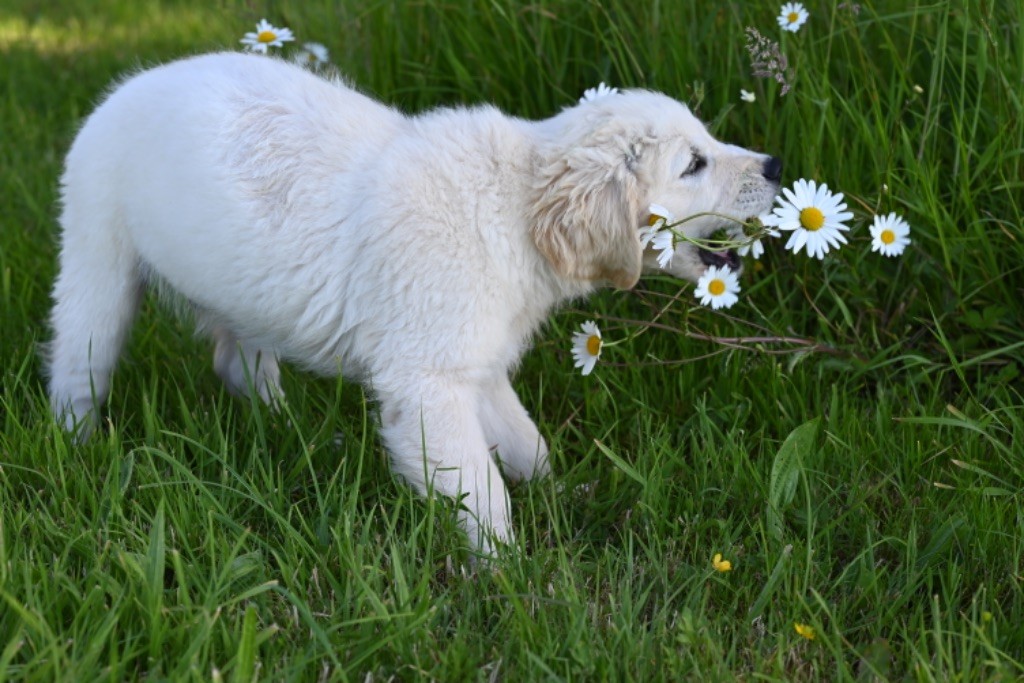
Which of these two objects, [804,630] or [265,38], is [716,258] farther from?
[265,38]

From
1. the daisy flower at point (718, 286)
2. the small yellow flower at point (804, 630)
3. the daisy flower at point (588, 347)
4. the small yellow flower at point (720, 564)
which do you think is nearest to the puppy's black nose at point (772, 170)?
the daisy flower at point (718, 286)

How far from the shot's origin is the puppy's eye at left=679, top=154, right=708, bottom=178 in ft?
9.56

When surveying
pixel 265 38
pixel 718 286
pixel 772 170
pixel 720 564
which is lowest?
pixel 720 564

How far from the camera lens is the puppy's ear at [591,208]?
2.75m

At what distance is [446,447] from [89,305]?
117cm

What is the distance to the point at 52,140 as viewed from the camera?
17.7ft

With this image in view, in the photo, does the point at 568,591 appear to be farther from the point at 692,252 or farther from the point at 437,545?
the point at 692,252

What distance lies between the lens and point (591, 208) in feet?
9.02

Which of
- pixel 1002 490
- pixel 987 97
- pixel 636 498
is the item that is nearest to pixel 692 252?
pixel 636 498

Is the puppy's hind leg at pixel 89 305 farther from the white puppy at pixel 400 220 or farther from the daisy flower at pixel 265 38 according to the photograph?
the daisy flower at pixel 265 38

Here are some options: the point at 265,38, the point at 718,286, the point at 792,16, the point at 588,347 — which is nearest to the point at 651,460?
the point at 588,347

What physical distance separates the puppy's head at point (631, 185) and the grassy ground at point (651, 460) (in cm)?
44

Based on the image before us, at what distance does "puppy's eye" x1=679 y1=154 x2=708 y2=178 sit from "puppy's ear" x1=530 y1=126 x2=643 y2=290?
0.16m

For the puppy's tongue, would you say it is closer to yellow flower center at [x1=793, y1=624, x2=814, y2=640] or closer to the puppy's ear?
the puppy's ear
